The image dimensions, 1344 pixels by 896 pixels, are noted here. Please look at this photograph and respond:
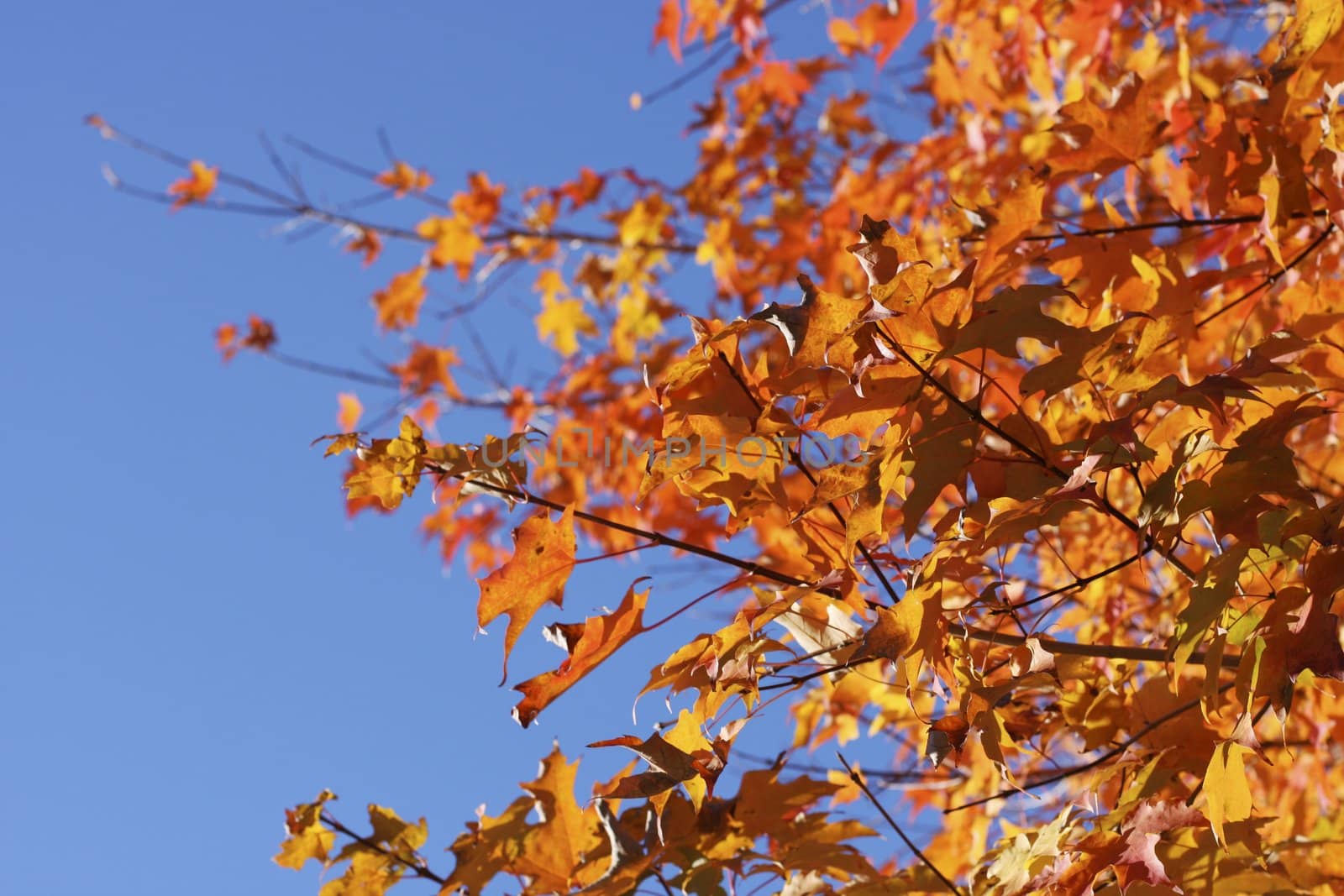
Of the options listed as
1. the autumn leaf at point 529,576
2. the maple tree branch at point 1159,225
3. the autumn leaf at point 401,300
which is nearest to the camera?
the autumn leaf at point 529,576

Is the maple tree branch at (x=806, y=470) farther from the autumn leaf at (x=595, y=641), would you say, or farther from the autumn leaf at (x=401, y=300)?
the autumn leaf at (x=401, y=300)

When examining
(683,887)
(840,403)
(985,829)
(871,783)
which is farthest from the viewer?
(871,783)

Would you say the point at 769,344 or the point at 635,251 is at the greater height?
the point at 635,251

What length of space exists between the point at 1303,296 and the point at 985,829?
117 centimetres

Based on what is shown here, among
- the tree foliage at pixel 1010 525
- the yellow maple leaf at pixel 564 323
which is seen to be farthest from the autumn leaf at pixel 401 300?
the tree foliage at pixel 1010 525

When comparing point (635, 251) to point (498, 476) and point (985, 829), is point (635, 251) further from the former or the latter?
point (498, 476)

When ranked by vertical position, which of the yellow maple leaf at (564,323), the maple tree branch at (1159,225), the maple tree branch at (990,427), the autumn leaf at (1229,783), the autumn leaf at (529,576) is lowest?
the autumn leaf at (1229,783)

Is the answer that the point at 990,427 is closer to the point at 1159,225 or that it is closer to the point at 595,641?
the point at 595,641

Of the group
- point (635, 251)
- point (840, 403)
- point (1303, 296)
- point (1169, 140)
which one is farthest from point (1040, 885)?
point (635, 251)

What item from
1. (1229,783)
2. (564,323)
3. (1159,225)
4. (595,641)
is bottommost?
(1229,783)

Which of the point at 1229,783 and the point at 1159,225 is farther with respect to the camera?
the point at 1159,225

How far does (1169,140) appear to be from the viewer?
243 centimetres

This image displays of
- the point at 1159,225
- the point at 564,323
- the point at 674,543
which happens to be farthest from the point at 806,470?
the point at 564,323

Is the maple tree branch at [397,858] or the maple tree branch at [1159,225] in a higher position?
the maple tree branch at [1159,225]
